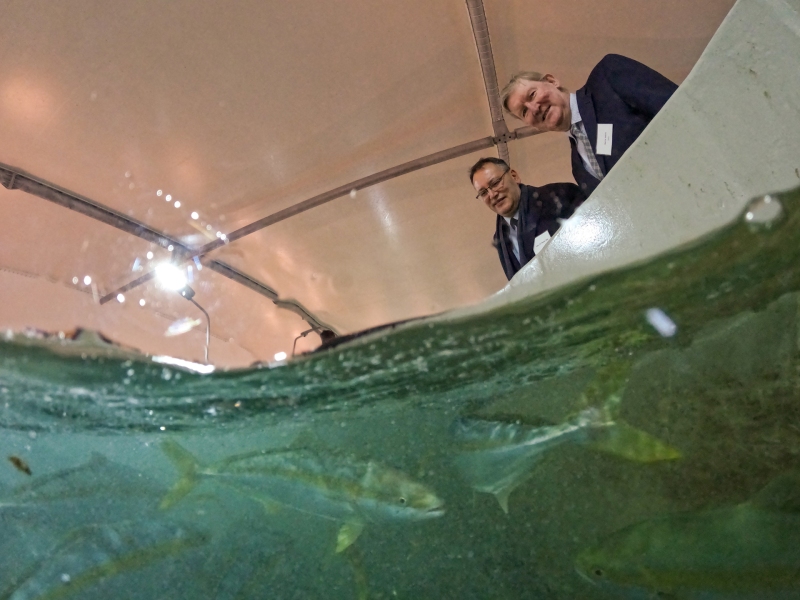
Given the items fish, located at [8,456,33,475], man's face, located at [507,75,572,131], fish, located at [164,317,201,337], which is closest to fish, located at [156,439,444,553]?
fish, located at [164,317,201,337]

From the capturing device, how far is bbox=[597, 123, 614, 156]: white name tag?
6.49ft

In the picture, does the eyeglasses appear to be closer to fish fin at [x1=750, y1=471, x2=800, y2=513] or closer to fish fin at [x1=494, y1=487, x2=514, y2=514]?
fish fin at [x1=494, y1=487, x2=514, y2=514]

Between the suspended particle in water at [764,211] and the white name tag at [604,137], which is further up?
the white name tag at [604,137]

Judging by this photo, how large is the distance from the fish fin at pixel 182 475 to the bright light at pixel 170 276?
2.51 feet

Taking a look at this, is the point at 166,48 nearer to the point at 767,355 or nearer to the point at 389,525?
the point at 389,525

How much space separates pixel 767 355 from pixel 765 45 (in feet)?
3.13

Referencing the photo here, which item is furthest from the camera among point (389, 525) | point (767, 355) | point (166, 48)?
point (166, 48)

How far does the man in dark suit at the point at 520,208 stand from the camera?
2.25 m

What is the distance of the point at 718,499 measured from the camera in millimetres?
1829

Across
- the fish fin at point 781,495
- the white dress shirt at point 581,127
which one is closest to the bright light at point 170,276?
the white dress shirt at point 581,127

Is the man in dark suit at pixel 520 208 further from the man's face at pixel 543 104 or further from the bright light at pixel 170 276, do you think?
the bright light at pixel 170 276

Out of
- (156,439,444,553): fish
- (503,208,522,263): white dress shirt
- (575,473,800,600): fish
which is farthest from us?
(503,208,522,263): white dress shirt

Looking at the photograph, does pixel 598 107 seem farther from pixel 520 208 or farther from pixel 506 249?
pixel 506 249

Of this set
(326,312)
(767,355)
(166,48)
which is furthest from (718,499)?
(166,48)
